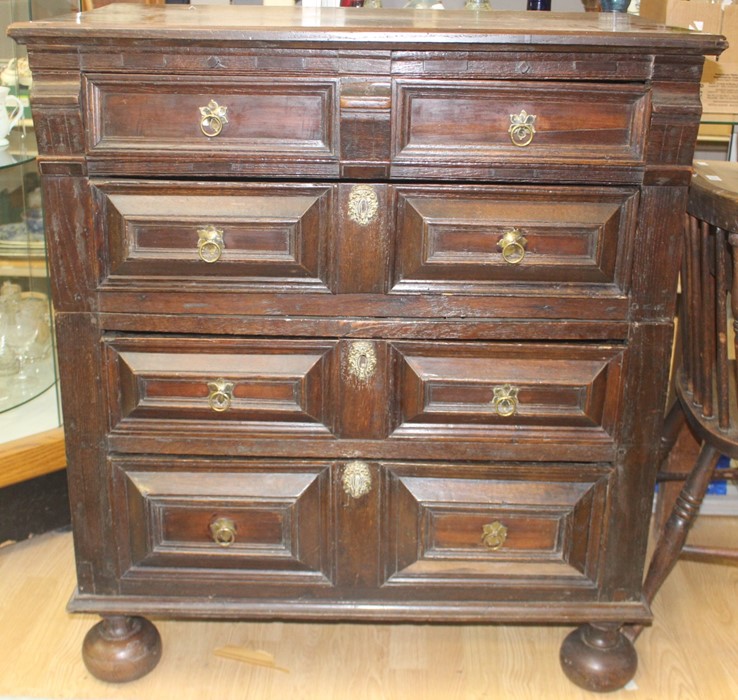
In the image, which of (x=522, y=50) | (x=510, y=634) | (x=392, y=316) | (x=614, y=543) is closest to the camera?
(x=522, y=50)

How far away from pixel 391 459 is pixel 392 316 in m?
0.25

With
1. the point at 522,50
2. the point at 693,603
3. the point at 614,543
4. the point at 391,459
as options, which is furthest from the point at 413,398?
the point at 693,603

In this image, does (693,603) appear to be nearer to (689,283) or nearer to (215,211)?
(689,283)

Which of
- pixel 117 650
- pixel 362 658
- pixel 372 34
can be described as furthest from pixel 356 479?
pixel 372 34

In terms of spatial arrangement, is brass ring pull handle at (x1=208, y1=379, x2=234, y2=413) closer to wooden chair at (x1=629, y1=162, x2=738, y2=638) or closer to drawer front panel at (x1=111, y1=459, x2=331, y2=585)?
drawer front panel at (x1=111, y1=459, x2=331, y2=585)

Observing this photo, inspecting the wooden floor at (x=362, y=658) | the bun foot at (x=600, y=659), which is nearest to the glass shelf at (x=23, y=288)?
the wooden floor at (x=362, y=658)

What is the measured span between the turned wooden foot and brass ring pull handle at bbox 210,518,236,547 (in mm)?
255

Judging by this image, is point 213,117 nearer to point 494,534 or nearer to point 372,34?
point 372,34

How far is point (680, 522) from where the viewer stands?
1864 millimetres

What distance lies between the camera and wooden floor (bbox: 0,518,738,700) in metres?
1.84

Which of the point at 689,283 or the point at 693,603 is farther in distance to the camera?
the point at 693,603

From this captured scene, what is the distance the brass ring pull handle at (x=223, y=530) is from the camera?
172cm

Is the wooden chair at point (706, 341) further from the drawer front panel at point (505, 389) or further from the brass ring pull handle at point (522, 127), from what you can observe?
the brass ring pull handle at point (522, 127)

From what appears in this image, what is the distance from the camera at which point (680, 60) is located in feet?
4.83
